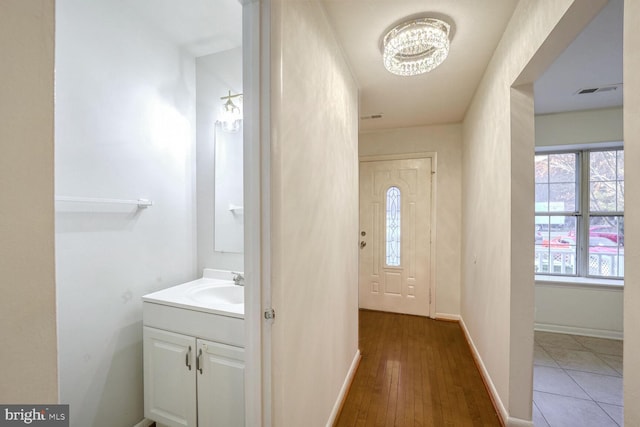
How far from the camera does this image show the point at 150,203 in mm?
1666

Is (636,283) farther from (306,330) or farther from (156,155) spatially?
(156,155)

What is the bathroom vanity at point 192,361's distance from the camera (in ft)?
Result: 4.33

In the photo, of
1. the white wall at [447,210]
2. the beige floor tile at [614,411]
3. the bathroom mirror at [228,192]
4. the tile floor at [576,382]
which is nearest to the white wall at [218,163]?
the bathroom mirror at [228,192]

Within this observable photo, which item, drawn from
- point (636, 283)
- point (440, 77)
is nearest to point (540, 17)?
point (440, 77)

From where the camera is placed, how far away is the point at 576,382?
2.11m

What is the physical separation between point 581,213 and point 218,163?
4.05 m

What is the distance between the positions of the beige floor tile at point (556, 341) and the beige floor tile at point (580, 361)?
9cm

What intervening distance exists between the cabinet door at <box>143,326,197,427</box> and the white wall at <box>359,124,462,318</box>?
9.76ft

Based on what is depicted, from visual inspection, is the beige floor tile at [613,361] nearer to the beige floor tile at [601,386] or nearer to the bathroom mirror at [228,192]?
the beige floor tile at [601,386]

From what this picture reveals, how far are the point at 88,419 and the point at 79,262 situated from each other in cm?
85

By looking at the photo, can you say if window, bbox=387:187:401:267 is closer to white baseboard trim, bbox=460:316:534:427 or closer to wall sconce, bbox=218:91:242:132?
white baseboard trim, bbox=460:316:534:427

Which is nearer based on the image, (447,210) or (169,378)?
(169,378)

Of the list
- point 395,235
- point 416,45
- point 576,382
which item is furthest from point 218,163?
point 576,382

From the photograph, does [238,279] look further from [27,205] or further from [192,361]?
[27,205]
